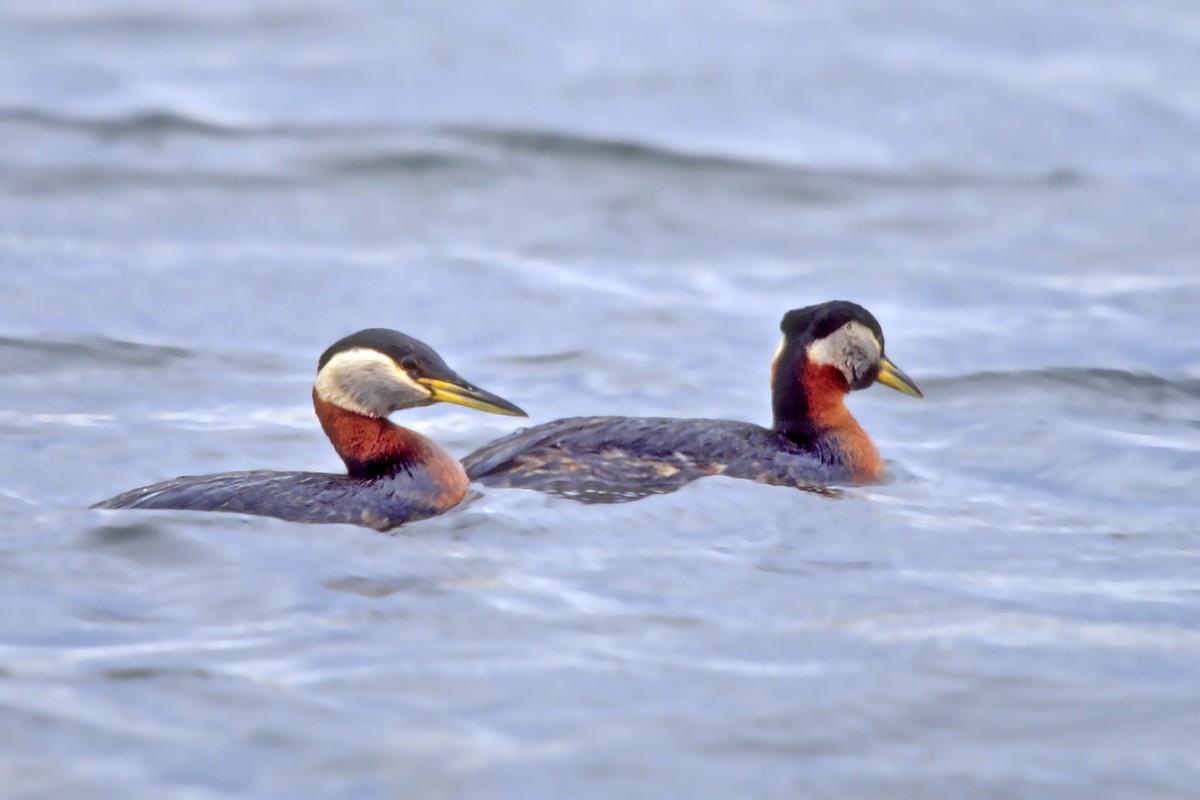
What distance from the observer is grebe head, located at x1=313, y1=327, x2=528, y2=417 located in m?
9.35

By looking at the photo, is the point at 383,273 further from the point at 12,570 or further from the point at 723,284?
the point at 12,570

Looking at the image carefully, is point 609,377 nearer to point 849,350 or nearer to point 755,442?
point 849,350

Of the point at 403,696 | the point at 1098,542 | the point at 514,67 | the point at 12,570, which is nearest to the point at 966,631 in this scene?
the point at 1098,542

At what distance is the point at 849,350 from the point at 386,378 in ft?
8.49

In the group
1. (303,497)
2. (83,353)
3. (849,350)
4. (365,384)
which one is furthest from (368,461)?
(83,353)

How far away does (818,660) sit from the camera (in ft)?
24.4

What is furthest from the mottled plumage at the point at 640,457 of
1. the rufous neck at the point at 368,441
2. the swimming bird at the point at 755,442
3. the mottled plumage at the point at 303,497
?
the mottled plumage at the point at 303,497

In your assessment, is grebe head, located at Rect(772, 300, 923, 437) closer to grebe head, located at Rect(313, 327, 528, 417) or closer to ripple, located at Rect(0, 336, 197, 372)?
grebe head, located at Rect(313, 327, 528, 417)

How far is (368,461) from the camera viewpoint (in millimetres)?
9359

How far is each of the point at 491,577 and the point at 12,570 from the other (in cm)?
201

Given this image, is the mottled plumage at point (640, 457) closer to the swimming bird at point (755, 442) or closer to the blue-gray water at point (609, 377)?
the swimming bird at point (755, 442)

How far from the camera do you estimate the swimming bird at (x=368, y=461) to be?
8852mm

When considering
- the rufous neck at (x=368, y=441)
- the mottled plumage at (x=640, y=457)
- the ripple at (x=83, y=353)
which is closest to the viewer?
the rufous neck at (x=368, y=441)

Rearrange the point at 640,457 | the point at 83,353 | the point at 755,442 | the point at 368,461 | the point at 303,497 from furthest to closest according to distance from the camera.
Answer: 1. the point at 83,353
2. the point at 755,442
3. the point at 640,457
4. the point at 368,461
5. the point at 303,497
